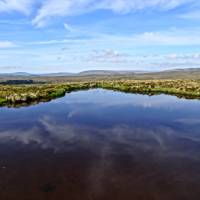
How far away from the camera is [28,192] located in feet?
44.9

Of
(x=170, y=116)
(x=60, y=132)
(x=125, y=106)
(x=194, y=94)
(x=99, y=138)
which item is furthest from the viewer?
(x=194, y=94)

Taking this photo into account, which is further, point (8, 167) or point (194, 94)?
point (194, 94)

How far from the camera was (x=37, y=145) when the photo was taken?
2127cm

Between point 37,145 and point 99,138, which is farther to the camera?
point 99,138

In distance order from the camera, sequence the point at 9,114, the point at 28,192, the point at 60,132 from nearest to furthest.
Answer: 1. the point at 28,192
2. the point at 60,132
3. the point at 9,114

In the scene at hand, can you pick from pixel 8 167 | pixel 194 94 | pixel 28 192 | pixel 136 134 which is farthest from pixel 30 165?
pixel 194 94

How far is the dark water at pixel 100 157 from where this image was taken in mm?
13797

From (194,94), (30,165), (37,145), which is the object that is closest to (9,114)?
(37,145)

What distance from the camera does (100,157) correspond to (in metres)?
18.4

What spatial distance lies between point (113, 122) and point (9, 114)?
1123 cm

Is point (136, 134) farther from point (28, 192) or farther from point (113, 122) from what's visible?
point (28, 192)

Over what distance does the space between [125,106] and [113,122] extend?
35.8ft

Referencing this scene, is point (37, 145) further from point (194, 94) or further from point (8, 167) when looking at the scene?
point (194, 94)

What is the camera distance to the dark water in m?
13.8
